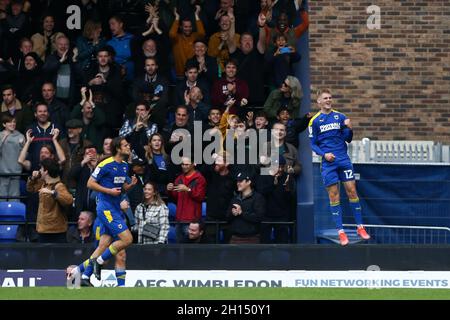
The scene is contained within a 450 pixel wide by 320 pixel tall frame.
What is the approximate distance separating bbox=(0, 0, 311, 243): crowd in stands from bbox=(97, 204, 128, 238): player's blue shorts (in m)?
1.50

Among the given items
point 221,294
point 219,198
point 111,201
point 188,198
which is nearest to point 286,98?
point 219,198

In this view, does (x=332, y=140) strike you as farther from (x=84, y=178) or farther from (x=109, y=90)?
(x=109, y=90)

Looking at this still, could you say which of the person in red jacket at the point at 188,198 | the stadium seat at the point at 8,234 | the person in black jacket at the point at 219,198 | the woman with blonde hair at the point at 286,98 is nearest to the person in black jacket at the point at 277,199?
the person in black jacket at the point at 219,198

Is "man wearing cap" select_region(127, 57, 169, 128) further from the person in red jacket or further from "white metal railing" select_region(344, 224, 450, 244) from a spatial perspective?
"white metal railing" select_region(344, 224, 450, 244)

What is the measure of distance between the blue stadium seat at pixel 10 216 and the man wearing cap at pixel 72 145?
81 centimetres

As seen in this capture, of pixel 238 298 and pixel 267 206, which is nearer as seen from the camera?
pixel 238 298

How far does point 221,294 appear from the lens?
15.2 m

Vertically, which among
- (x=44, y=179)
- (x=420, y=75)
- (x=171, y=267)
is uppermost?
(x=420, y=75)

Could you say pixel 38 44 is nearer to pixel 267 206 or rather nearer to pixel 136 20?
pixel 136 20

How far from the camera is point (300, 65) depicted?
21.4 metres

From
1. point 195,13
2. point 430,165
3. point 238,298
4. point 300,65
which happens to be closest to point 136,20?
point 195,13

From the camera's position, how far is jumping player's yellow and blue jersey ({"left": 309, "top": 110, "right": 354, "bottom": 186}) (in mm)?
17844

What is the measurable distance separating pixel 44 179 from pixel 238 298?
5.25 meters

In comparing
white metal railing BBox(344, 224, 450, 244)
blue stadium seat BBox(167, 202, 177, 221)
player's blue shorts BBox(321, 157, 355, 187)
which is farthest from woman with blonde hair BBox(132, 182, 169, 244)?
white metal railing BBox(344, 224, 450, 244)
